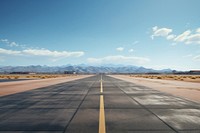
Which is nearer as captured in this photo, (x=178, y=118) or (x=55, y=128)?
(x=55, y=128)

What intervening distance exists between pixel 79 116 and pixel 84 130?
2.06 m

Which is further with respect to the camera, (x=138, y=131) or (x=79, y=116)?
(x=79, y=116)

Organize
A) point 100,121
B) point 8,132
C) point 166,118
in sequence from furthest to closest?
point 166,118 < point 100,121 < point 8,132

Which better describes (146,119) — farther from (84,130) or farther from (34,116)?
(34,116)

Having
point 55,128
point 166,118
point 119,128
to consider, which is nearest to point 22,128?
point 55,128

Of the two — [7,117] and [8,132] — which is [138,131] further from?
[7,117]

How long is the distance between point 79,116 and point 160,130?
3.18m

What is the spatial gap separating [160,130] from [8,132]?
14.0ft

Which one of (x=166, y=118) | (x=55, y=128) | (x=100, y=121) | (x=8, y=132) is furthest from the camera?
(x=166, y=118)

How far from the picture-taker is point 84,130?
19.5ft

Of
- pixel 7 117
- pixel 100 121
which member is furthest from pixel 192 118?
pixel 7 117

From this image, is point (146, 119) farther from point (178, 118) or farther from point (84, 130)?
point (84, 130)

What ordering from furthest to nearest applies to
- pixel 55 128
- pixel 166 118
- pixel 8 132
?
1. pixel 166 118
2. pixel 55 128
3. pixel 8 132

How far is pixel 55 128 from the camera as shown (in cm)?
622
